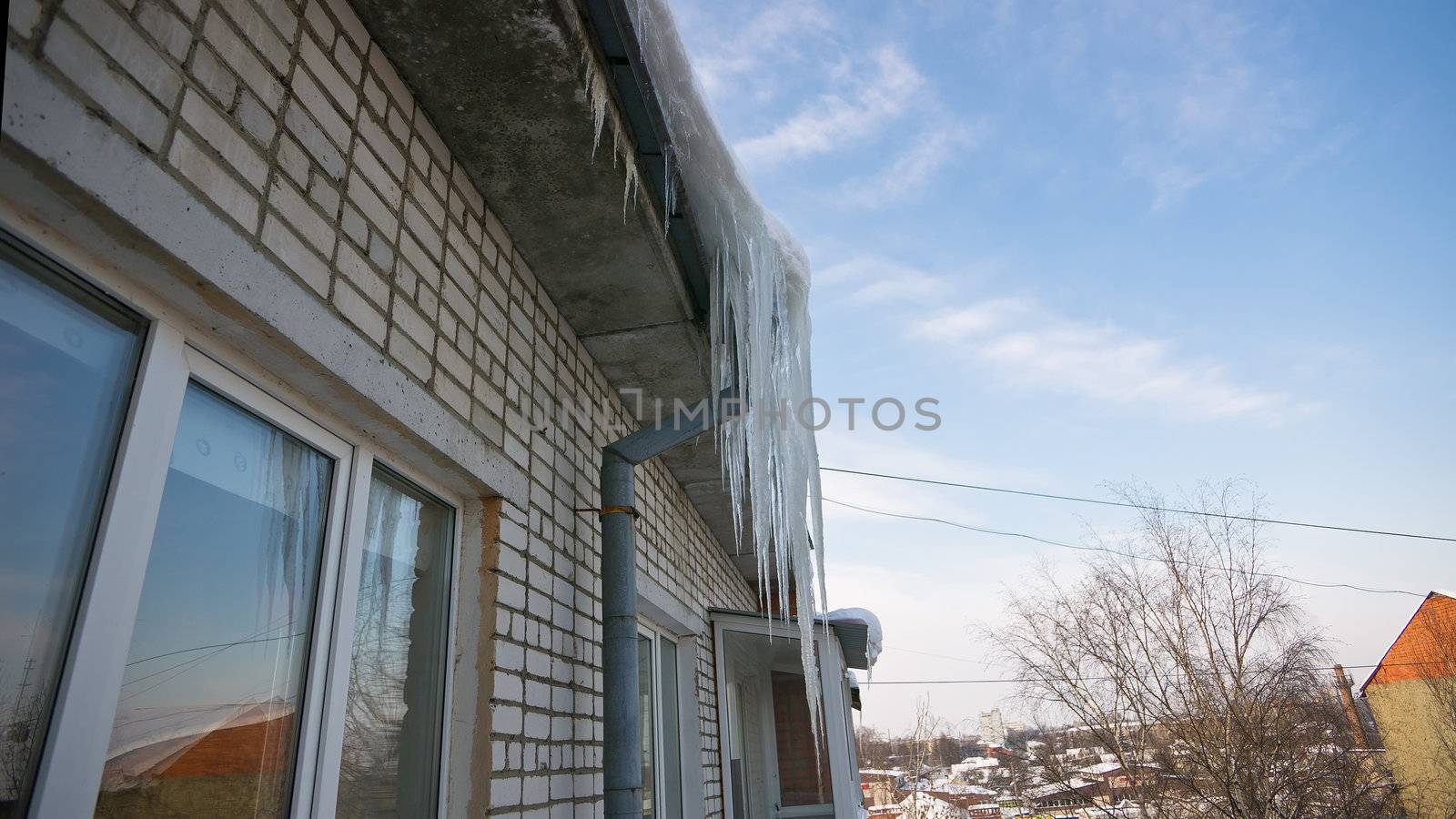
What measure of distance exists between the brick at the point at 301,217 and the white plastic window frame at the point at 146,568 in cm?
28

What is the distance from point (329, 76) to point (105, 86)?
65 centimetres

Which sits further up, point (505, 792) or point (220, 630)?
point (220, 630)

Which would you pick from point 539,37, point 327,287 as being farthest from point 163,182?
point 539,37

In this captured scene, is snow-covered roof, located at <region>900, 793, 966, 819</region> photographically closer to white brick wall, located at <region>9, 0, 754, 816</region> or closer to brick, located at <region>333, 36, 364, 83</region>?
white brick wall, located at <region>9, 0, 754, 816</region>

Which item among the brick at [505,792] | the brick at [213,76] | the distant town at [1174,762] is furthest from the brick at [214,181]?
the distant town at [1174,762]

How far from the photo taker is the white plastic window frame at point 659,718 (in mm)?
4062

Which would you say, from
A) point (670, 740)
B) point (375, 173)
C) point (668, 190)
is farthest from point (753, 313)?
point (670, 740)

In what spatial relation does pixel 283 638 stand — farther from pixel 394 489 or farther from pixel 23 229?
pixel 23 229

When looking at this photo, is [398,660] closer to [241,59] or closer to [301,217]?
[301,217]

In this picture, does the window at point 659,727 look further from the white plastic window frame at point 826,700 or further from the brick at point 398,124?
the brick at point 398,124

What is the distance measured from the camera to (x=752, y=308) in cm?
312

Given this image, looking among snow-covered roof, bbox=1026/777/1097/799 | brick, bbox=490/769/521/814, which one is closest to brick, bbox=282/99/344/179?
brick, bbox=490/769/521/814

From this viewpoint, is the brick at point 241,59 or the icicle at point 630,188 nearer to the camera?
the brick at point 241,59

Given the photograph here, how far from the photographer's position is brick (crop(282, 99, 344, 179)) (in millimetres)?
1605
